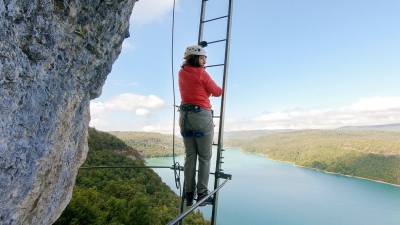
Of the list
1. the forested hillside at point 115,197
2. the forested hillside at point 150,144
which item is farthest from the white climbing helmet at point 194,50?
the forested hillside at point 150,144

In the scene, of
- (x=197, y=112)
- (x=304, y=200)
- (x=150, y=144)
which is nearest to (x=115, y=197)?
(x=197, y=112)

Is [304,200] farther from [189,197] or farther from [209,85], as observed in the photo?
[209,85]

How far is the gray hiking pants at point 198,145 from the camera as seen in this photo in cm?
234

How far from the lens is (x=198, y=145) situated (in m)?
2.40

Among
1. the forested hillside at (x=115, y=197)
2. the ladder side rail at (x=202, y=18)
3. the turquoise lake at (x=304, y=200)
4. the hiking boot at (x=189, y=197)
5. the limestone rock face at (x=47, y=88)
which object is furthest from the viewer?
the turquoise lake at (x=304, y=200)

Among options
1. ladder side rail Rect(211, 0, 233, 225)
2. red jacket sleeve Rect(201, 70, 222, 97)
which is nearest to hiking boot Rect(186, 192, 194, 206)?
ladder side rail Rect(211, 0, 233, 225)

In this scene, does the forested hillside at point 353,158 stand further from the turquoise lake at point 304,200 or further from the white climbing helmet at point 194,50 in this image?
the white climbing helmet at point 194,50

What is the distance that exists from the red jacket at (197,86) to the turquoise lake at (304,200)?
26.3m

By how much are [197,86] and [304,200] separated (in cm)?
4734

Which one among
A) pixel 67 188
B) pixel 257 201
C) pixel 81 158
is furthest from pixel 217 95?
pixel 257 201

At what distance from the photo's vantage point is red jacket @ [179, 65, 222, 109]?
7.77 feet

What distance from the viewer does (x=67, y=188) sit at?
2.53m

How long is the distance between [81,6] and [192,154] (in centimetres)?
168

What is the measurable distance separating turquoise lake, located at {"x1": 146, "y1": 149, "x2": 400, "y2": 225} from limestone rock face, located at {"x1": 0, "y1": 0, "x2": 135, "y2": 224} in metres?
26.4
